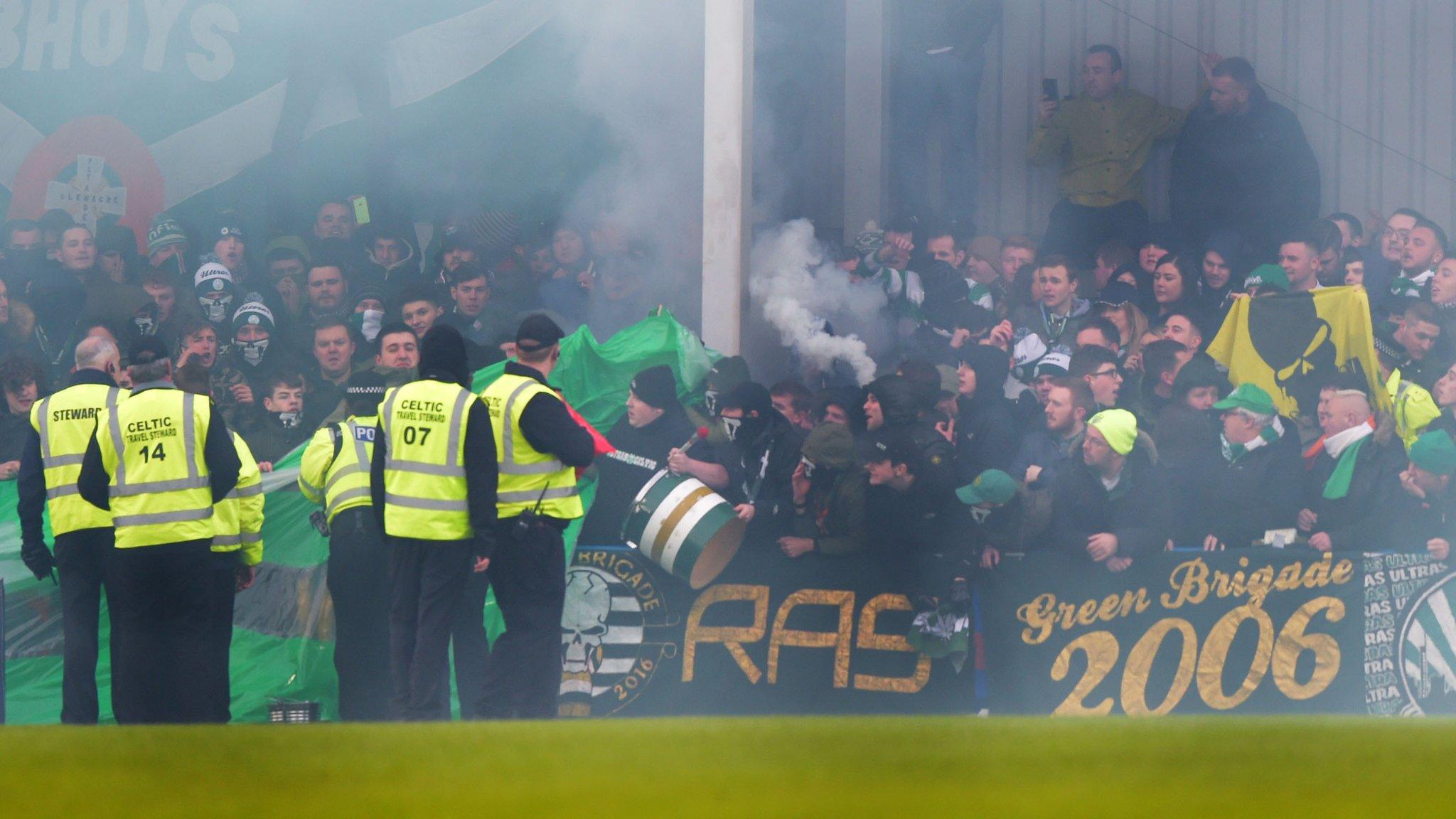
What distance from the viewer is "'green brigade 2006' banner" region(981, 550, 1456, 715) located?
483cm

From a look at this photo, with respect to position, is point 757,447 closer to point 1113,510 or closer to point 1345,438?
point 1113,510

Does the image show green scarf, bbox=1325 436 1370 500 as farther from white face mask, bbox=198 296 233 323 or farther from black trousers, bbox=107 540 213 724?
white face mask, bbox=198 296 233 323

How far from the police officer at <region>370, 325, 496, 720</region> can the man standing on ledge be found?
3.26 meters

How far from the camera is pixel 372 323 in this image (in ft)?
19.9

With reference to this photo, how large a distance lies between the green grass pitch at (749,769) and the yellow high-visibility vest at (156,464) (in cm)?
298

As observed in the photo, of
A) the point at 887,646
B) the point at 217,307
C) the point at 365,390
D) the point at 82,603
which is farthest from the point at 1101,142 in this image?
the point at 82,603

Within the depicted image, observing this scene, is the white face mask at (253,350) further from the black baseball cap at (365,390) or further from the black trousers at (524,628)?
the black trousers at (524,628)

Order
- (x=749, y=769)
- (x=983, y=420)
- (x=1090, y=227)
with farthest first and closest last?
(x=1090, y=227) < (x=983, y=420) < (x=749, y=769)

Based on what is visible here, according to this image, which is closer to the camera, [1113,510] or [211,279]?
[1113,510]

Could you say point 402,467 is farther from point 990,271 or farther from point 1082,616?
point 990,271

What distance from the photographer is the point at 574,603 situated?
5004 mm

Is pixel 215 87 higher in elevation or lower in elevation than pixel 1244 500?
higher

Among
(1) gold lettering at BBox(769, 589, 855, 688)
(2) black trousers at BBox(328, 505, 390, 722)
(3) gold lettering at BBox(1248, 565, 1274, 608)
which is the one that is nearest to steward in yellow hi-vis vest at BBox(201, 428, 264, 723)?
(2) black trousers at BBox(328, 505, 390, 722)

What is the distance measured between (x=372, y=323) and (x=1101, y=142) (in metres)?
3.15
